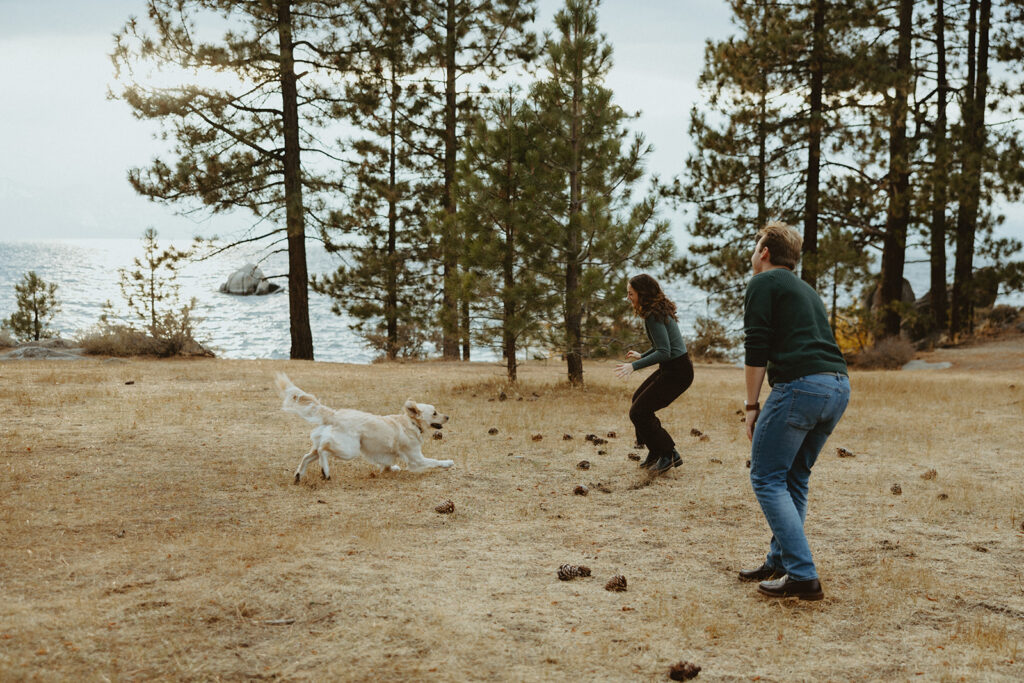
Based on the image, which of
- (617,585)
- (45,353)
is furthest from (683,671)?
(45,353)

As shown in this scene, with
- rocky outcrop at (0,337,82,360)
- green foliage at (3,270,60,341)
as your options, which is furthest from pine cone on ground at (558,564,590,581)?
green foliage at (3,270,60,341)

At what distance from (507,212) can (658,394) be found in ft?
17.0

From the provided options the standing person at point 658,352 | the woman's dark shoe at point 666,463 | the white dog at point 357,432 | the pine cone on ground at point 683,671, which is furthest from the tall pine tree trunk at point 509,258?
the pine cone on ground at point 683,671

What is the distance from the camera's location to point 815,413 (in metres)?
3.79

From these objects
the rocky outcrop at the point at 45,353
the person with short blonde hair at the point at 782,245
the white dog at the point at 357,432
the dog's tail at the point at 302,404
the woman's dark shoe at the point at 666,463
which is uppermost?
the person with short blonde hair at the point at 782,245

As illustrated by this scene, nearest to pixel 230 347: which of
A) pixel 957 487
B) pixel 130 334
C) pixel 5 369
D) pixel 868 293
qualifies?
pixel 130 334

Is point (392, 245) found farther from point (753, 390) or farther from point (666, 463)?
point (753, 390)

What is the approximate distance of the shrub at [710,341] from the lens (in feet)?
78.2

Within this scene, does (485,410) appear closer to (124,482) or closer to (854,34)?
(124,482)

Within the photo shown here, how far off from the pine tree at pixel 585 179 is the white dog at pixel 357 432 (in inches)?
197

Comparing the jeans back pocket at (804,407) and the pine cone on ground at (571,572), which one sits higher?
the jeans back pocket at (804,407)

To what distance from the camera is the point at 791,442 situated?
152 inches

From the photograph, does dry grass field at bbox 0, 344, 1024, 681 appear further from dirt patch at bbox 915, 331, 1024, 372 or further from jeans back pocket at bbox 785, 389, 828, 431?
dirt patch at bbox 915, 331, 1024, 372

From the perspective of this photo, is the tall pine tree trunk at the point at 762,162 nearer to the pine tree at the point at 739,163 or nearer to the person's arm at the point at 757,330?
the pine tree at the point at 739,163
